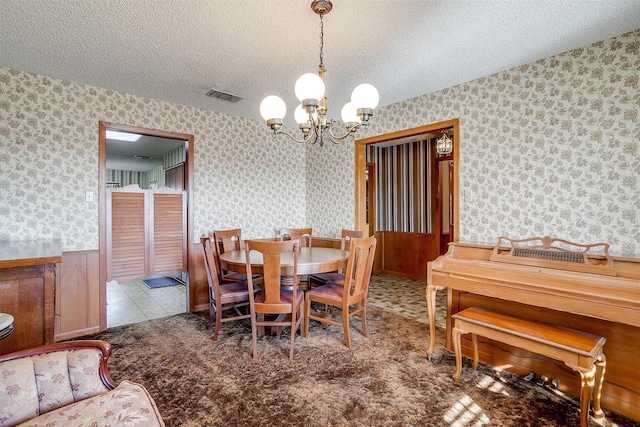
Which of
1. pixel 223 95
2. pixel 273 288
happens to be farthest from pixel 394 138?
pixel 273 288

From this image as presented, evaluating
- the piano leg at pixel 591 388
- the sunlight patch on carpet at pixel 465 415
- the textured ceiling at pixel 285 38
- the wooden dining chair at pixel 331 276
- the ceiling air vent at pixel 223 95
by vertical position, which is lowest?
the sunlight patch on carpet at pixel 465 415

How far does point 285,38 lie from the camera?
2.40 meters

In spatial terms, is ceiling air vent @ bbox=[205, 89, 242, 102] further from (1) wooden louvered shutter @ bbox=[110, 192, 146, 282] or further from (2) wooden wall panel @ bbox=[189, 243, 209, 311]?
(2) wooden wall panel @ bbox=[189, 243, 209, 311]

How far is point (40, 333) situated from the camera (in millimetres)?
2094

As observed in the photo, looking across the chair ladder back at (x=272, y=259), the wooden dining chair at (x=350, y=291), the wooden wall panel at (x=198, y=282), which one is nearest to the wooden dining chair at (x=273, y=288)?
the chair ladder back at (x=272, y=259)

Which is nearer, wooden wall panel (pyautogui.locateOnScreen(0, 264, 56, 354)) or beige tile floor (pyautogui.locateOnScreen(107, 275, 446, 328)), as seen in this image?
wooden wall panel (pyautogui.locateOnScreen(0, 264, 56, 354))

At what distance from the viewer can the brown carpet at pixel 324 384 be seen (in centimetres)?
192

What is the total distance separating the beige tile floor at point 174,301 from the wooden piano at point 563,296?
1.05m

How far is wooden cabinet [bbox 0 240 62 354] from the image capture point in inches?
77.1

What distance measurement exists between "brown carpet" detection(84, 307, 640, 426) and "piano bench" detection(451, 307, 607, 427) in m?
0.20

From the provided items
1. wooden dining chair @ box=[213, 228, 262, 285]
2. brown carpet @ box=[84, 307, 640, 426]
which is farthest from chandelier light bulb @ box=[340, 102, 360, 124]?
wooden dining chair @ box=[213, 228, 262, 285]

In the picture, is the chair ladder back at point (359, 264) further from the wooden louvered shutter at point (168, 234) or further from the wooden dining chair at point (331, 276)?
the wooden louvered shutter at point (168, 234)

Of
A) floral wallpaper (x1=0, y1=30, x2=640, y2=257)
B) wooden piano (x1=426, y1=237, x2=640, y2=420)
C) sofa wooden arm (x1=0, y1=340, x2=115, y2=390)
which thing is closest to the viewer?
sofa wooden arm (x1=0, y1=340, x2=115, y2=390)

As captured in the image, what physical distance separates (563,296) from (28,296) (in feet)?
11.0
